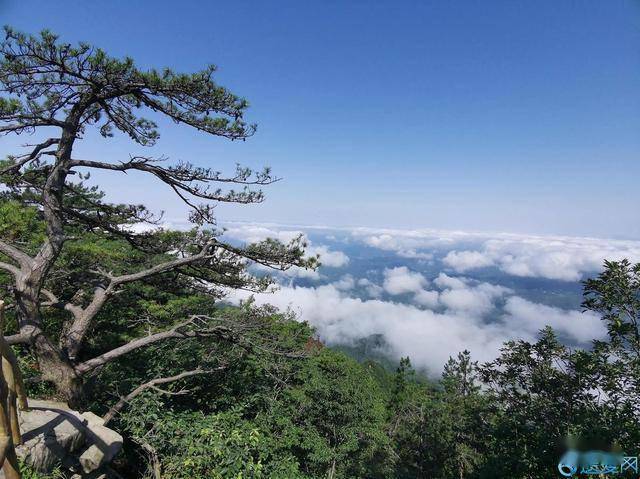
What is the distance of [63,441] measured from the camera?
507 centimetres

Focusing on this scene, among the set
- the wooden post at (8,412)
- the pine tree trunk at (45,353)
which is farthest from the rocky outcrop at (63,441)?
the wooden post at (8,412)

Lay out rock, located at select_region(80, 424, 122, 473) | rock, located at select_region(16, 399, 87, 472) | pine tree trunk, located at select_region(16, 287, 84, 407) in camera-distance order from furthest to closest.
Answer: pine tree trunk, located at select_region(16, 287, 84, 407) → rock, located at select_region(80, 424, 122, 473) → rock, located at select_region(16, 399, 87, 472)

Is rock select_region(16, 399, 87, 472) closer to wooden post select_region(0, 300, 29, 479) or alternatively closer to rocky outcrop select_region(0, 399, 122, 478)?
rocky outcrop select_region(0, 399, 122, 478)

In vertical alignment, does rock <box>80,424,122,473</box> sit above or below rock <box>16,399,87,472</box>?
below

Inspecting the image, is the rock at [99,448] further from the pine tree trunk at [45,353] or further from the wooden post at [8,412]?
the wooden post at [8,412]

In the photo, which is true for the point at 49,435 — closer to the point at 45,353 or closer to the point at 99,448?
the point at 99,448

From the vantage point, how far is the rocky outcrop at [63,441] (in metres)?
4.69

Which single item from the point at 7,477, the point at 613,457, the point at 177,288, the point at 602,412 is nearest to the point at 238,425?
the point at 7,477

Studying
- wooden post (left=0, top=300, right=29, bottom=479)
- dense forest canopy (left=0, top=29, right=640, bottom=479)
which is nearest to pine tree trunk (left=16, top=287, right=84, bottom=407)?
dense forest canopy (left=0, top=29, right=640, bottom=479)

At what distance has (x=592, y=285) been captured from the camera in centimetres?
859

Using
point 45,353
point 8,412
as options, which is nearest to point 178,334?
point 45,353

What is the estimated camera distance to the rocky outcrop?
185 inches

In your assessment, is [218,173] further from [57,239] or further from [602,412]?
[602,412]

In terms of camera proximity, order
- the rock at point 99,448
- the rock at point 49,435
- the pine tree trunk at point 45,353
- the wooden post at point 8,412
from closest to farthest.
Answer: the wooden post at point 8,412 < the rock at point 49,435 < the rock at point 99,448 < the pine tree trunk at point 45,353
